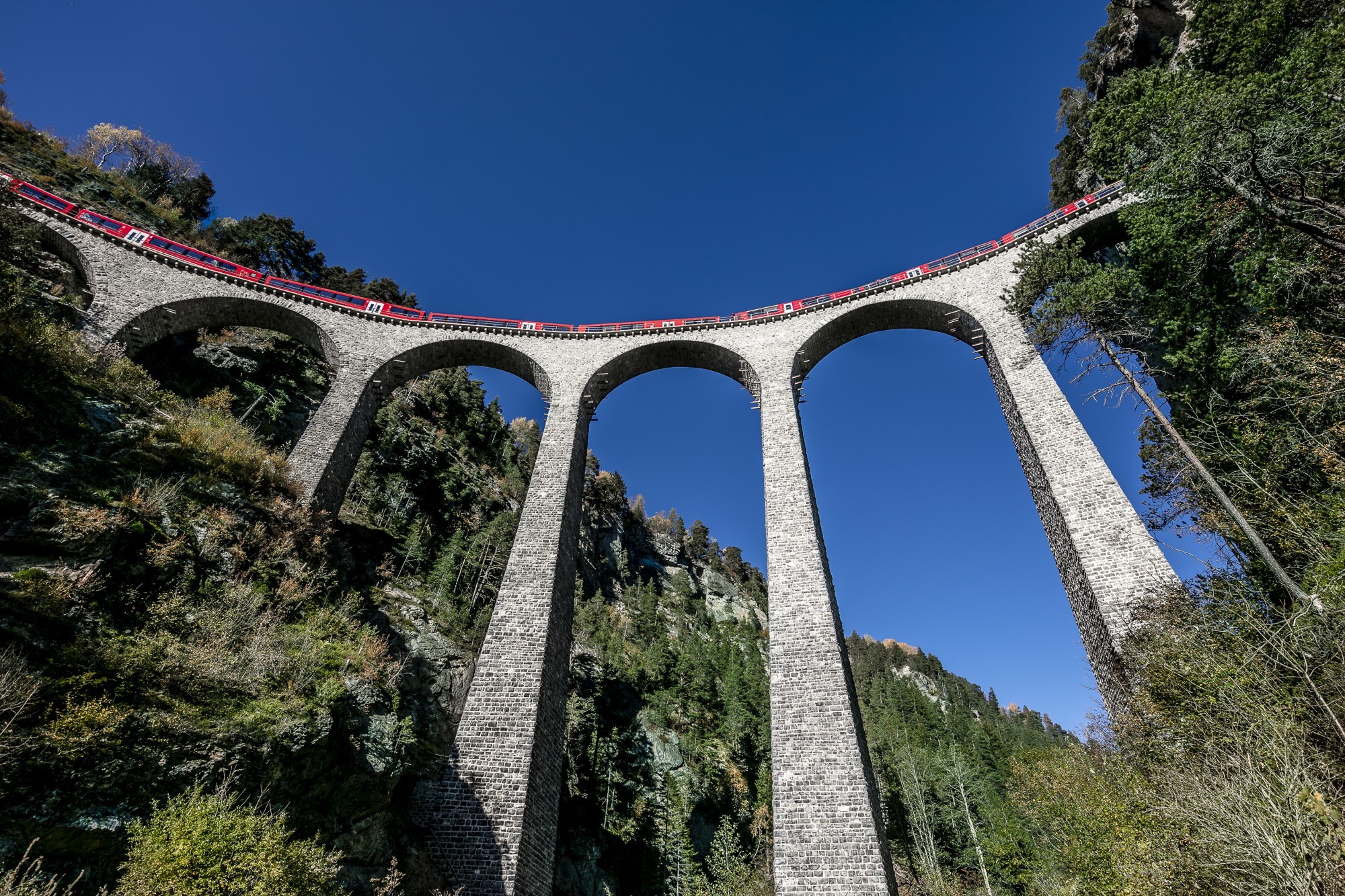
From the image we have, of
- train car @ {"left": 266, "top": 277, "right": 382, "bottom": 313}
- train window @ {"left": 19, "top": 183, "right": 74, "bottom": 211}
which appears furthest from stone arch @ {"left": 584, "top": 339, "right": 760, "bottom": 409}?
train window @ {"left": 19, "top": 183, "right": 74, "bottom": 211}

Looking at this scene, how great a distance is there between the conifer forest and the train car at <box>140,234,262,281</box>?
2.33m

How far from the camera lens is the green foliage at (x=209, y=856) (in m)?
6.07

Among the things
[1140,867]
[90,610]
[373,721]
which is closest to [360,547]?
[373,721]

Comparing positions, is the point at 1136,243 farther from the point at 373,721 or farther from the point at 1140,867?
the point at 373,721

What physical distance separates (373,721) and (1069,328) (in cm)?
1709

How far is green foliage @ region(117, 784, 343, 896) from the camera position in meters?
6.07

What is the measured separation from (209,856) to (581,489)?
12.9 meters

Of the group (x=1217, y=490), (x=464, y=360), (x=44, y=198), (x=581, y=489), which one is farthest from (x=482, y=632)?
(x=1217, y=490)

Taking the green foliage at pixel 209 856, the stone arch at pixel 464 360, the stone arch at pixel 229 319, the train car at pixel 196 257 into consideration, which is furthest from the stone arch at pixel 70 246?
the green foliage at pixel 209 856

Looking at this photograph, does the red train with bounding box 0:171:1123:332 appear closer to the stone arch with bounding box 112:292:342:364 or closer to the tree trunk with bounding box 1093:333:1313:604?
the stone arch with bounding box 112:292:342:364

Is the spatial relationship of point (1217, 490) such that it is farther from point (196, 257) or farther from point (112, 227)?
point (112, 227)

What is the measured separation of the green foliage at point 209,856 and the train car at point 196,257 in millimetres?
Answer: 19005

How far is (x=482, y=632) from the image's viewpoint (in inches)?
1015

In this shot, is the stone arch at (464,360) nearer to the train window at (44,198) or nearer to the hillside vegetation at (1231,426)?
the train window at (44,198)
